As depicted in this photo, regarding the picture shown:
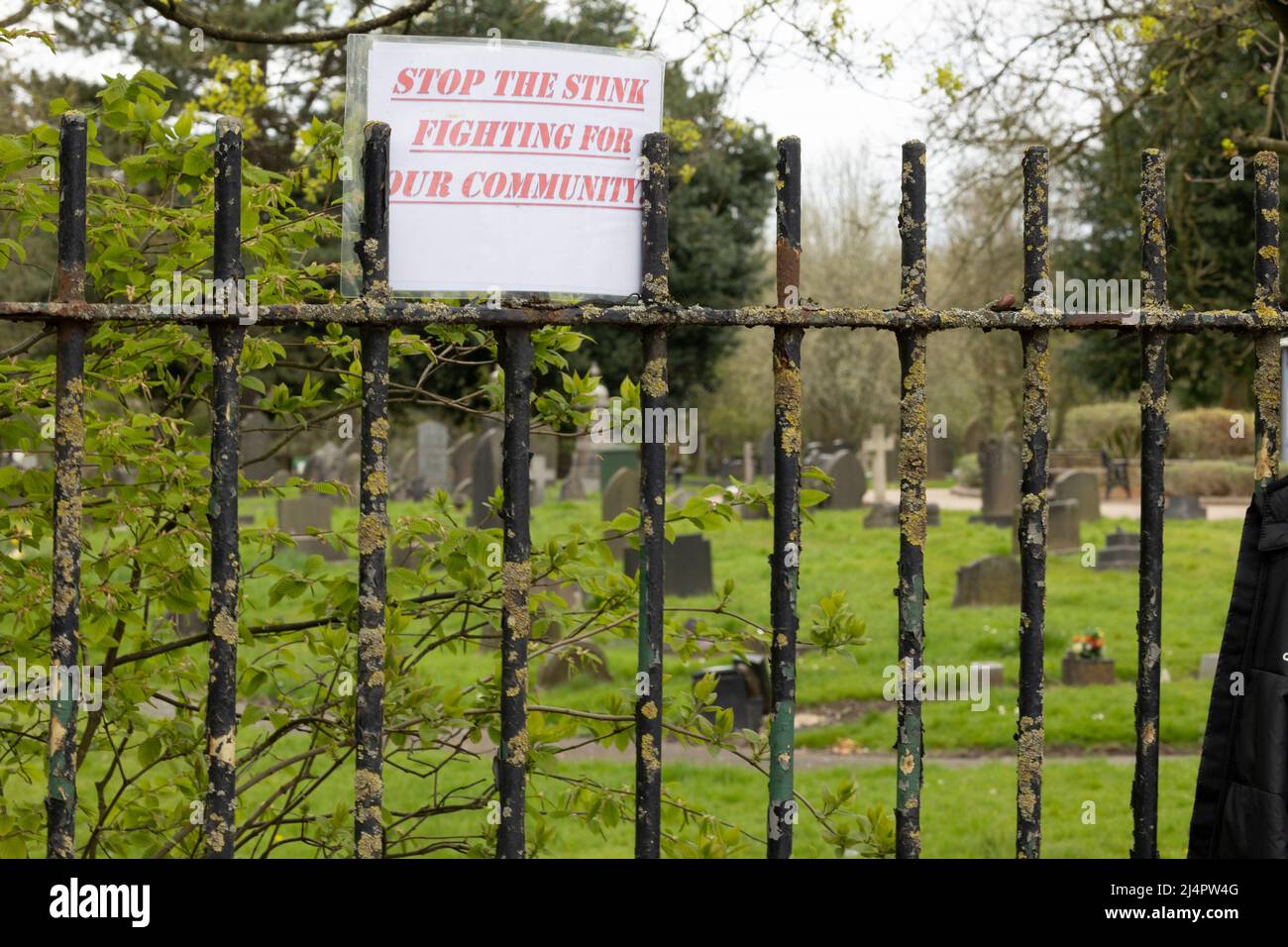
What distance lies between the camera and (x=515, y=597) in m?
2.24

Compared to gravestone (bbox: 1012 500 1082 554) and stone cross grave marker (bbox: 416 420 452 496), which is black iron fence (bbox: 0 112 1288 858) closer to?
gravestone (bbox: 1012 500 1082 554)

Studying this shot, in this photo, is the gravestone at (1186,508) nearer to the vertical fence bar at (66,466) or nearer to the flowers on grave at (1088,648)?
the flowers on grave at (1088,648)

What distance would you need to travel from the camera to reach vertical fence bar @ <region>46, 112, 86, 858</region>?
82.1 inches

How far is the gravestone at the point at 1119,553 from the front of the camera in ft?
49.4

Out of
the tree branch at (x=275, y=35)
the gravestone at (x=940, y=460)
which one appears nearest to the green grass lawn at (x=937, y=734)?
the tree branch at (x=275, y=35)

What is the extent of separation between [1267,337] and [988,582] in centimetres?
1072

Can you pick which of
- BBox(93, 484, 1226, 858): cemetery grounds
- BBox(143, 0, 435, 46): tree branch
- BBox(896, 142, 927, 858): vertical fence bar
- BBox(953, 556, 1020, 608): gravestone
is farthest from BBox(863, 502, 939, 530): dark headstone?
BBox(896, 142, 927, 858): vertical fence bar

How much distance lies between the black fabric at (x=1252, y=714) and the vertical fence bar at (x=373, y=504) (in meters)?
1.62

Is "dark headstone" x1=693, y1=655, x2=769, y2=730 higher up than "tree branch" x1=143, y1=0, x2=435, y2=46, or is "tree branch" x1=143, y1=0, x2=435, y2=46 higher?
"tree branch" x1=143, y1=0, x2=435, y2=46

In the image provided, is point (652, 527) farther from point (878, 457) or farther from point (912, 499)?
point (878, 457)

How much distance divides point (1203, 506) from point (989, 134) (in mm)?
13891

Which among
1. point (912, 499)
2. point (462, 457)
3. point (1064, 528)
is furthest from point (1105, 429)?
point (912, 499)
